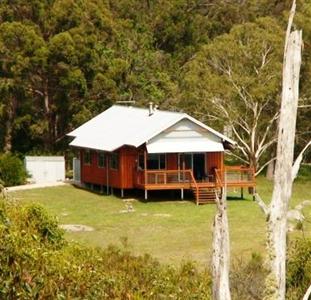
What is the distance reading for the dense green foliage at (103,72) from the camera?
42875 mm

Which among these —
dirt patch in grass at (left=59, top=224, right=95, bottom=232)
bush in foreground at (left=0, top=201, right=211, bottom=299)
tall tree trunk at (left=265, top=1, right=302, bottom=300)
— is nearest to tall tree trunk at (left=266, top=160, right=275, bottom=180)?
dirt patch in grass at (left=59, top=224, right=95, bottom=232)

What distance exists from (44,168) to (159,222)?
13425mm

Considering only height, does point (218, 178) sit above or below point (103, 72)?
below

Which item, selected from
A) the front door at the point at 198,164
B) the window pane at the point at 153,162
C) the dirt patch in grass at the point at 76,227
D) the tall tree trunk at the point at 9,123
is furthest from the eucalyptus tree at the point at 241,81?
the dirt patch in grass at the point at 76,227

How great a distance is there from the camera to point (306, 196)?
39.2m

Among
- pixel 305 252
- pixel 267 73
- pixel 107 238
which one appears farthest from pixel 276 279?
pixel 267 73

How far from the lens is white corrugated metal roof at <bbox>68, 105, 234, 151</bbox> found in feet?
121

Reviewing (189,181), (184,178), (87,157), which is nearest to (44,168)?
(87,157)

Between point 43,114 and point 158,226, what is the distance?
767 inches

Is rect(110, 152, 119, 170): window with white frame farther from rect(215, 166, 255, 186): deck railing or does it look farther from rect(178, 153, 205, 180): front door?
rect(215, 166, 255, 186): deck railing

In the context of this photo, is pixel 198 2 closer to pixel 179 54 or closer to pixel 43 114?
pixel 179 54

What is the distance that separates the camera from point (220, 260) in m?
8.52

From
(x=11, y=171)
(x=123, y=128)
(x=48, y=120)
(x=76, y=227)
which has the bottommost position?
(x=76, y=227)

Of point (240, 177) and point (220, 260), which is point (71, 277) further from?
point (240, 177)
